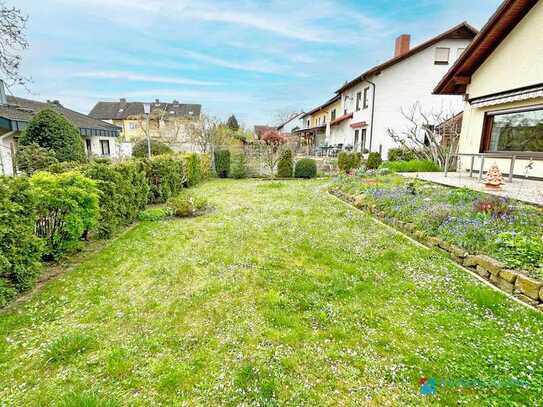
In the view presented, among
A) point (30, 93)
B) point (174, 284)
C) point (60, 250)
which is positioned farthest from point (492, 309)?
point (30, 93)

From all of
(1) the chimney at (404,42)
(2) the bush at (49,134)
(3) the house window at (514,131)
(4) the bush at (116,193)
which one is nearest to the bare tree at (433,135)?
(3) the house window at (514,131)

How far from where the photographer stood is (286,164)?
16.3 m

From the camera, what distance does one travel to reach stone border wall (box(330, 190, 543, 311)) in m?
3.20

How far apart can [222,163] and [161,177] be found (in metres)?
7.86

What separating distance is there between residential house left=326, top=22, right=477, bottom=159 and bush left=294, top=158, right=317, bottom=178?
5.55 m

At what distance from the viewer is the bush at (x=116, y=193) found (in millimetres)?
5504

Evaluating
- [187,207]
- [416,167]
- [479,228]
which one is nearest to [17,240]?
[187,207]

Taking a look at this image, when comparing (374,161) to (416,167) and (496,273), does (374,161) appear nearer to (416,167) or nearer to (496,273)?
(416,167)

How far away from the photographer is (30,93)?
17.3ft

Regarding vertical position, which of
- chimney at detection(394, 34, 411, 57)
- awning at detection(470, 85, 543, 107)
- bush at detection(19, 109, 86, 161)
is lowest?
bush at detection(19, 109, 86, 161)

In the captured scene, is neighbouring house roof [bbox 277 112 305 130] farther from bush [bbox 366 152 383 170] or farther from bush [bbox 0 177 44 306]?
bush [bbox 0 177 44 306]

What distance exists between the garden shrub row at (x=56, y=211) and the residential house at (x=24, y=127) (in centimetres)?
140

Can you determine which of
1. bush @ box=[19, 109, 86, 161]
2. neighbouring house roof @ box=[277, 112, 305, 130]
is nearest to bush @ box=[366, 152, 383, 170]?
bush @ box=[19, 109, 86, 161]

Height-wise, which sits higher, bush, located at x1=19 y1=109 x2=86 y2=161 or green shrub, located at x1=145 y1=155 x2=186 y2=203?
bush, located at x1=19 y1=109 x2=86 y2=161
